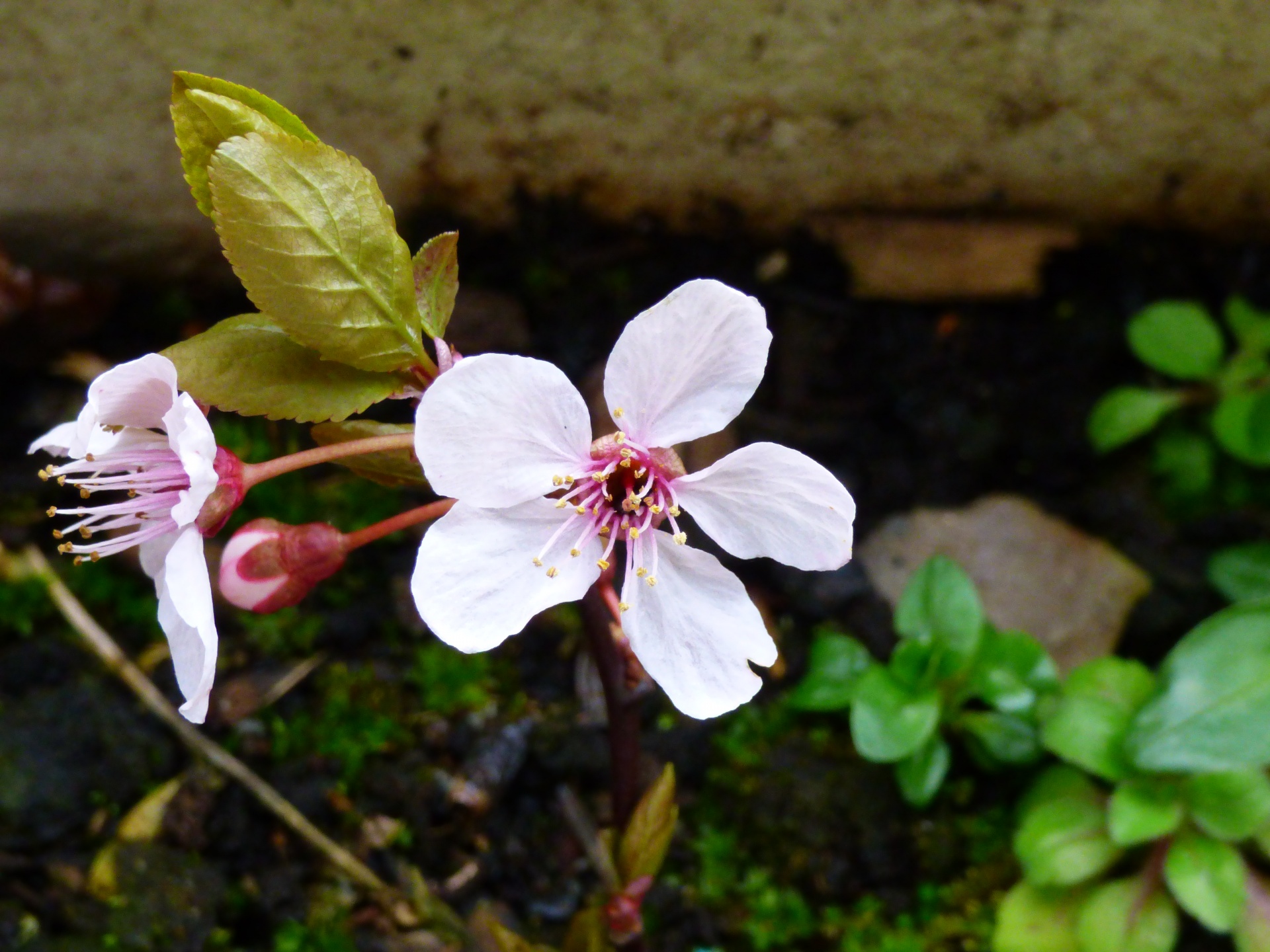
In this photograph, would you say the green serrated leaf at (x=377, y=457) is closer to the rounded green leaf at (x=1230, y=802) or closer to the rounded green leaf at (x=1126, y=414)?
the rounded green leaf at (x=1230, y=802)

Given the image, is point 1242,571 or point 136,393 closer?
point 136,393

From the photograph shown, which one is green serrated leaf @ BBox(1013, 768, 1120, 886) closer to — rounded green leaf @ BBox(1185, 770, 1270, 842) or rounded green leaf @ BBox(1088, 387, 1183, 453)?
rounded green leaf @ BBox(1185, 770, 1270, 842)

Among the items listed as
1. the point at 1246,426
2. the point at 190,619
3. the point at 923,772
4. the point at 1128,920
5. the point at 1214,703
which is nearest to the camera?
the point at 190,619

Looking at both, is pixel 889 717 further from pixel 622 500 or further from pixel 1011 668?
pixel 622 500

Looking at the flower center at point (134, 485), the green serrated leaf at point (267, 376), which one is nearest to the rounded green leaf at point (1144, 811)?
the green serrated leaf at point (267, 376)

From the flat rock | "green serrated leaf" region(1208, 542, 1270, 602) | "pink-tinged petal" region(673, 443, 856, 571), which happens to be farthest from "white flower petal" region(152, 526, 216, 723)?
"green serrated leaf" region(1208, 542, 1270, 602)

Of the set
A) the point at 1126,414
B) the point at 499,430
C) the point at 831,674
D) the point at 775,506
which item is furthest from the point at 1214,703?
the point at 499,430

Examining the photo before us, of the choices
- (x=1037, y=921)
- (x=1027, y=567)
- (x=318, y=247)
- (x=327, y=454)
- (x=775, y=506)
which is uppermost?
(x=318, y=247)

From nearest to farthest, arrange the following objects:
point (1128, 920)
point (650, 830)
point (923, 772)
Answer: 1. point (650, 830)
2. point (1128, 920)
3. point (923, 772)
